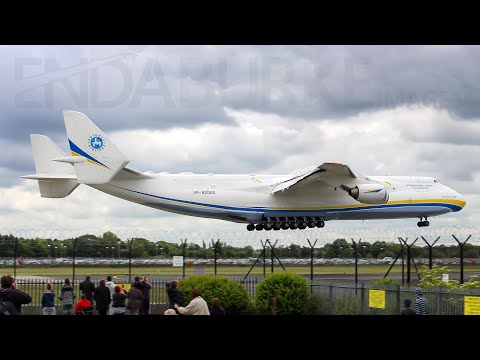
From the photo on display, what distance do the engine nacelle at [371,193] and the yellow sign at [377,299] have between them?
1393 cm

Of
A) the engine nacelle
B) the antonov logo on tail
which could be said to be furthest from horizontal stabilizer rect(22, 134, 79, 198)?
the engine nacelle

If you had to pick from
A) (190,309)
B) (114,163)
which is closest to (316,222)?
(114,163)

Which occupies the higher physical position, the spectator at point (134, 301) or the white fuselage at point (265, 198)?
the white fuselage at point (265, 198)

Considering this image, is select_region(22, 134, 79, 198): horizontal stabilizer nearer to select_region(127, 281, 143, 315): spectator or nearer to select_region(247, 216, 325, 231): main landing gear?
select_region(247, 216, 325, 231): main landing gear

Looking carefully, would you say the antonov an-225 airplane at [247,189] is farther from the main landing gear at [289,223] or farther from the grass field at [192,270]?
the grass field at [192,270]

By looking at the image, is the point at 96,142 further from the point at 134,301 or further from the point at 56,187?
the point at 134,301

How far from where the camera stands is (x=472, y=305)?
14.9m

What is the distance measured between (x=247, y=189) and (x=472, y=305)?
19344mm

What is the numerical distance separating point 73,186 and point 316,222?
37.0 feet

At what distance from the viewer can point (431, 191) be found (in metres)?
35.6

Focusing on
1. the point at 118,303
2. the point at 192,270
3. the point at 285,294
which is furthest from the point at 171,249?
the point at 118,303

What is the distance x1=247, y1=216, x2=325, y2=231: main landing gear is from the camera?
1384 inches

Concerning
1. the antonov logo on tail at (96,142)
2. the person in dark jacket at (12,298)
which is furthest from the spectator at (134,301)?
the antonov logo on tail at (96,142)

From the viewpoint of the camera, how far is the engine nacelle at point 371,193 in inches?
1244
